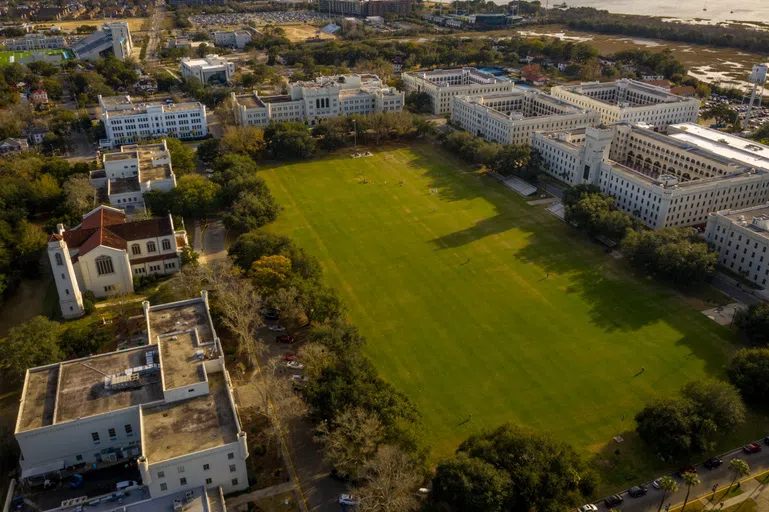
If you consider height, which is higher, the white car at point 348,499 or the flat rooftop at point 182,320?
the flat rooftop at point 182,320

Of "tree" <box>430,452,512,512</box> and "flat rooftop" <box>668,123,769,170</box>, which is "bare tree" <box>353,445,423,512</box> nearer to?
"tree" <box>430,452,512,512</box>

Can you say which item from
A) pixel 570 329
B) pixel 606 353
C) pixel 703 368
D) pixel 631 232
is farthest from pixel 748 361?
pixel 631 232

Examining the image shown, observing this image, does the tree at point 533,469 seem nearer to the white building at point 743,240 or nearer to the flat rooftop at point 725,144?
the white building at point 743,240

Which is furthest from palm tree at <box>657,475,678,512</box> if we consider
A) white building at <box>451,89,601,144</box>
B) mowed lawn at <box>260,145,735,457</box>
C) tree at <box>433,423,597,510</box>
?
white building at <box>451,89,601,144</box>

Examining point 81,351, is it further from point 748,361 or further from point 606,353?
point 748,361

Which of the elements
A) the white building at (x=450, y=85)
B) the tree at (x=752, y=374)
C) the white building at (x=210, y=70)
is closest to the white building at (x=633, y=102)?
the white building at (x=450, y=85)

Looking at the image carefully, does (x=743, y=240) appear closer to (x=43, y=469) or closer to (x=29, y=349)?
(x=43, y=469)
